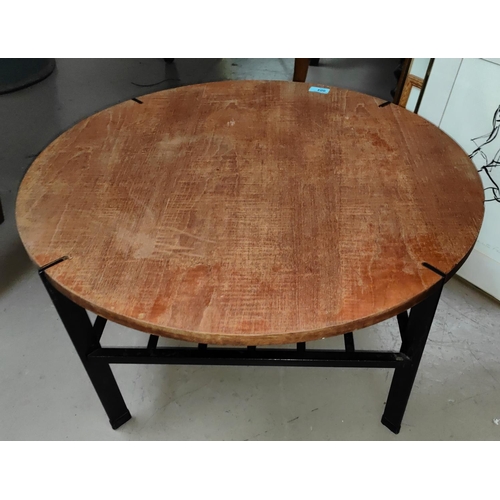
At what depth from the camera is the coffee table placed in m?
0.82

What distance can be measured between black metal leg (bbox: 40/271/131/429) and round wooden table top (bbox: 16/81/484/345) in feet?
0.43

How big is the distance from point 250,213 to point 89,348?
52 centimetres

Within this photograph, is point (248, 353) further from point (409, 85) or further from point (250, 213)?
point (409, 85)

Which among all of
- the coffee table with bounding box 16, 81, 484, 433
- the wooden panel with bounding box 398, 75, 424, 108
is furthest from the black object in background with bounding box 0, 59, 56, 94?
the wooden panel with bounding box 398, 75, 424, 108

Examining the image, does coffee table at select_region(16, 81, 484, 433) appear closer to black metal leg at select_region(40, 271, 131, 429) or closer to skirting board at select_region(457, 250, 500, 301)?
black metal leg at select_region(40, 271, 131, 429)

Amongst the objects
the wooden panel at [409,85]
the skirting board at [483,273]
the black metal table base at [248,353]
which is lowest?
the skirting board at [483,273]

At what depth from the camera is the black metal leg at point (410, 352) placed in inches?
39.1

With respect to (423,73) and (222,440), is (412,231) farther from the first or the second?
(423,73)

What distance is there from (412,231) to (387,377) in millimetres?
717

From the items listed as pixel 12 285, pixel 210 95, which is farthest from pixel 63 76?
pixel 210 95

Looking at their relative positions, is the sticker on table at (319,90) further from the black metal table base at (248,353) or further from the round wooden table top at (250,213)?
the black metal table base at (248,353)

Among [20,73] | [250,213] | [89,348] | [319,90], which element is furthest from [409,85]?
[20,73]

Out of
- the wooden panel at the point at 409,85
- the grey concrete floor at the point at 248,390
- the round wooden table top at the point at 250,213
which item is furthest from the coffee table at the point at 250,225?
the wooden panel at the point at 409,85

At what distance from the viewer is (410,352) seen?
109cm
